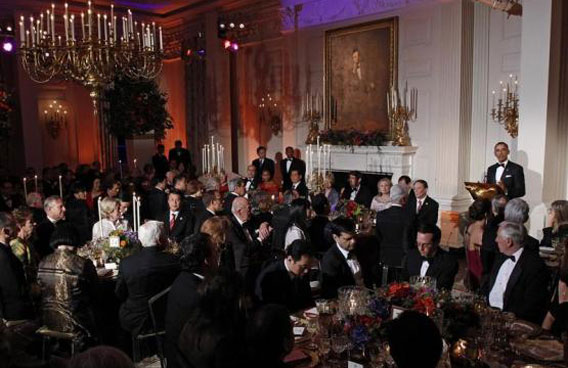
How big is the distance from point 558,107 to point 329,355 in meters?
6.37

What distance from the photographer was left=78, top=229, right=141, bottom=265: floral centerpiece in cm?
541

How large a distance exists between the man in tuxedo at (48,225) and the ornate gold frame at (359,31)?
7206mm

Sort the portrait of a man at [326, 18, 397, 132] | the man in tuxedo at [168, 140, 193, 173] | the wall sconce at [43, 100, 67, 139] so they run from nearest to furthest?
the portrait of a man at [326, 18, 397, 132] → the man in tuxedo at [168, 140, 193, 173] → the wall sconce at [43, 100, 67, 139]

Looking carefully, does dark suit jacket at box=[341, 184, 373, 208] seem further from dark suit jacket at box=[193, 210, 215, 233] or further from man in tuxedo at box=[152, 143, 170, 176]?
man in tuxedo at box=[152, 143, 170, 176]

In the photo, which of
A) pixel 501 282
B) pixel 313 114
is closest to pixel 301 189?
pixel 313 114

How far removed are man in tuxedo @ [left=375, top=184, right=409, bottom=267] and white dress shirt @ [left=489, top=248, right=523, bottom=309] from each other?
A: 1.92 meters

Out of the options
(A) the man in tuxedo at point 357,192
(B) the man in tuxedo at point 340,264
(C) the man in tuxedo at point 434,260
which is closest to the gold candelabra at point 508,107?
(A) the man in tuxedo at point 357,192

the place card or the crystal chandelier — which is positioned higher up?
the crystal chandelier

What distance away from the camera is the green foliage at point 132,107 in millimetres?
11391

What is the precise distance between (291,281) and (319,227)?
2.55 meters

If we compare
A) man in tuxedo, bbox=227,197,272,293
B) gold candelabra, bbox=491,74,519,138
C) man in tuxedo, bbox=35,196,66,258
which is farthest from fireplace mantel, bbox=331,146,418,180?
man in tuxedo, bbox=35,196,66,258

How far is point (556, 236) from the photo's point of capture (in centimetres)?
558

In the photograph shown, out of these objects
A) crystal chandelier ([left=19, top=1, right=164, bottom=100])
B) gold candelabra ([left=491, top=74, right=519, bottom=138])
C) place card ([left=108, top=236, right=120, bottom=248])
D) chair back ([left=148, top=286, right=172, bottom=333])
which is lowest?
chair back ([left=148, top=286, right=172, bottom=333])

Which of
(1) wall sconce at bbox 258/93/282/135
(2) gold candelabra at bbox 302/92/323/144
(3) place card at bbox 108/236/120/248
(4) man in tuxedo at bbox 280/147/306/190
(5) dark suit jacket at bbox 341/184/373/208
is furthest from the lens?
(1) wall sconce at bbox 258/93/282/135
